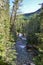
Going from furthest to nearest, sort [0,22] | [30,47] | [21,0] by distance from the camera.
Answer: [30,47]
[21,0]
[0,22]

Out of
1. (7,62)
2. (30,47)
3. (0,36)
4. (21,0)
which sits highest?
(21,0)

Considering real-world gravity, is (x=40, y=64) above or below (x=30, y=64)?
above

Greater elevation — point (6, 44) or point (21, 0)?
point (21, 0)

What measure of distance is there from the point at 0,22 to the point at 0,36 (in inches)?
78.3

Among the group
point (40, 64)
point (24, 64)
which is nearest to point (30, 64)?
point (24, 64)

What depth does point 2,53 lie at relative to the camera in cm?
1694

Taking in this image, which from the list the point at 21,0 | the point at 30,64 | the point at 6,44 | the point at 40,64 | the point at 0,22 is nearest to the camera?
the point at 40,64

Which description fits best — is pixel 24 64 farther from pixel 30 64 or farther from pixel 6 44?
pixel 6 44

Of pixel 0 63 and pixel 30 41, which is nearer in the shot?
pixel 0 63

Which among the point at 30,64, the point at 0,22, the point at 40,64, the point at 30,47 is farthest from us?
the point at 30,47

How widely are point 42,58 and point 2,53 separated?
13.0 ft

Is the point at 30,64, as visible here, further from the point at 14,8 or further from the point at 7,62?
the point at 14,8

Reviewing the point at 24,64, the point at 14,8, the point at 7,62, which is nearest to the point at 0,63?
the point at 7,62

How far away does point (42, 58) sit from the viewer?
14.7 metres
